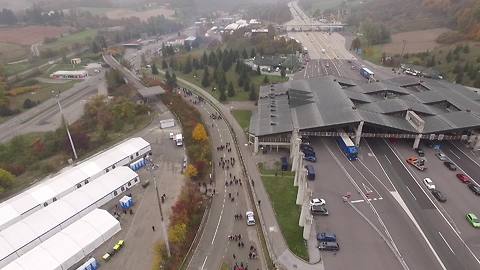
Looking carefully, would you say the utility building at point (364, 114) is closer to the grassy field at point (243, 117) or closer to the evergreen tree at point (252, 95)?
the grassy field at point (243, 117)

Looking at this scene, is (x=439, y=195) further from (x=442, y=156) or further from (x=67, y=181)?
(x=67, y=181)

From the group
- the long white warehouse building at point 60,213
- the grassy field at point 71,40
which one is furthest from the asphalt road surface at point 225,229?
the grassy field at point 71,40

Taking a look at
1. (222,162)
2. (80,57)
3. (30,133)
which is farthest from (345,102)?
(80,57)

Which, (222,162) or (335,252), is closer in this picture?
(335,252)

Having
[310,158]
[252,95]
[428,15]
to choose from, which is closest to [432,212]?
[310,158]

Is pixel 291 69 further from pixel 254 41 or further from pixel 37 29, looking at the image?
pixel 37 29

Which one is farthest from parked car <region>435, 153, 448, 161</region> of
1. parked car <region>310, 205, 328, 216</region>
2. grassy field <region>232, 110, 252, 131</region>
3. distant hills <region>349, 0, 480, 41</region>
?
distant hills <region>349, 0, 480, 41</region>
